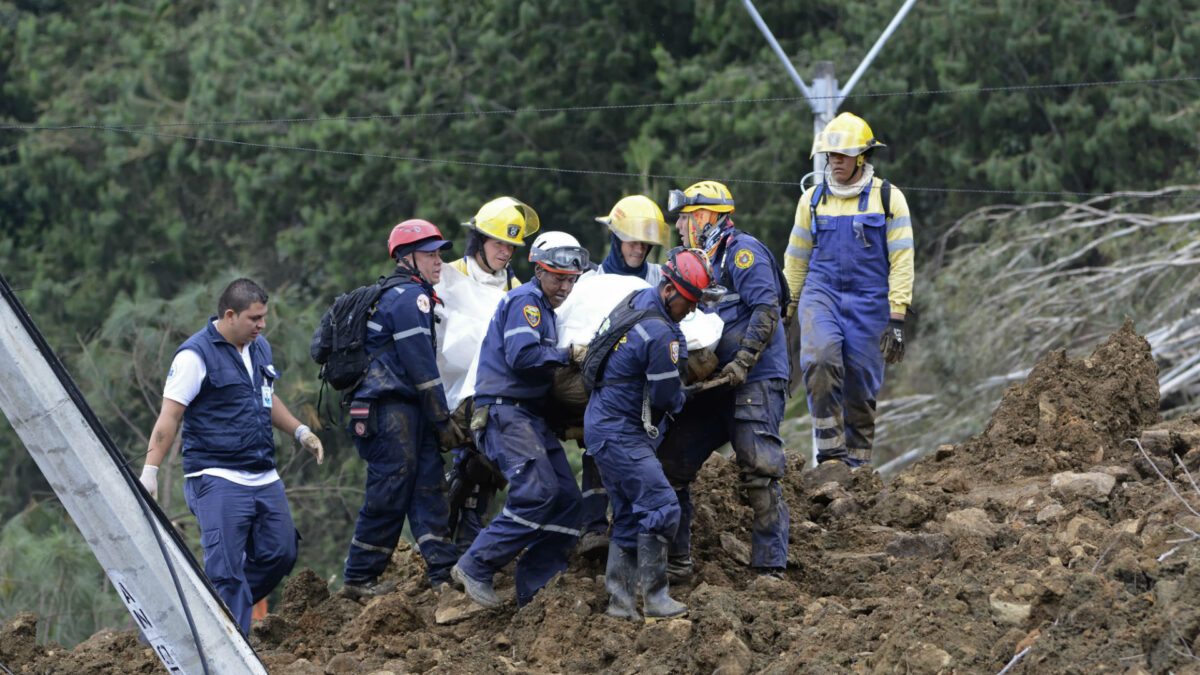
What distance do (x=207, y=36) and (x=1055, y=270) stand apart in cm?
1587

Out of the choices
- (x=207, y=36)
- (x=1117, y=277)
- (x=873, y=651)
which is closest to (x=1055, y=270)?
(x=1117, y=277)

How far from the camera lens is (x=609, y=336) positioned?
23.9 ft

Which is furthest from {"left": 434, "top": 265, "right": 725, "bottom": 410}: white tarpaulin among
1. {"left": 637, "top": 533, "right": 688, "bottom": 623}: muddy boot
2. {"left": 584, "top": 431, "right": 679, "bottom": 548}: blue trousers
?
{"left": 637, "top": 533, "right": 688, "bottom": 623}: muddy boot

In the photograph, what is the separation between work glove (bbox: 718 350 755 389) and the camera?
300 inches

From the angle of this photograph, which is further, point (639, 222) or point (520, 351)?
point (639, 222)

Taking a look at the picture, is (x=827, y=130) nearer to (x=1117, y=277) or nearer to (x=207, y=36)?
(x=1117, y=277)

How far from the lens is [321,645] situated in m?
8.20

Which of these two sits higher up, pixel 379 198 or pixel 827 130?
pixel 827 130

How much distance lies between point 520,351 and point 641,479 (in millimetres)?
849

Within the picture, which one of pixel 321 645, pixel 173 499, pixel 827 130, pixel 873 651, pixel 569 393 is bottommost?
pixel 173 499

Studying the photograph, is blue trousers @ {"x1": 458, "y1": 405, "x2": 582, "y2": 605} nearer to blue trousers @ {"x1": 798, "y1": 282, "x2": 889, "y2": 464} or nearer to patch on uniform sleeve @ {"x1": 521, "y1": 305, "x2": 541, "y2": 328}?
patch on uniform sleeve @ {"x1": 521, "y1": 305, "x2": 541, "y2": 328}

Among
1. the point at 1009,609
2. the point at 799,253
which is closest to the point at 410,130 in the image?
the point at 799,253

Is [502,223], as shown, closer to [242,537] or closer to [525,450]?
[525,450]

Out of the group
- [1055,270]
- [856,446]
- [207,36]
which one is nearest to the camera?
[856,446]
